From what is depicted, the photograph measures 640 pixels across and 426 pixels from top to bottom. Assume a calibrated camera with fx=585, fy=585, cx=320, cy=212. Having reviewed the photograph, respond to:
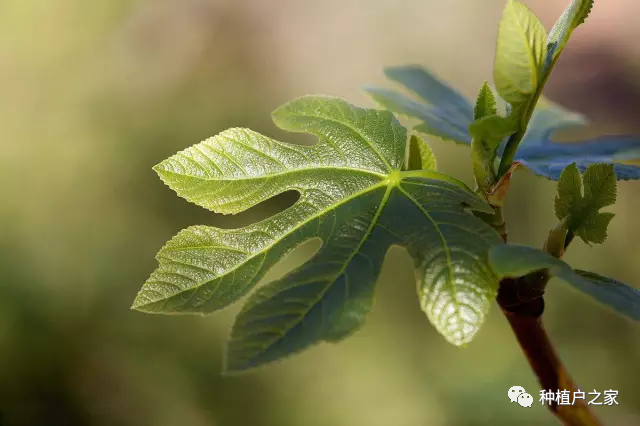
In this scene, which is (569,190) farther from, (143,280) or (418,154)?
(143,280)

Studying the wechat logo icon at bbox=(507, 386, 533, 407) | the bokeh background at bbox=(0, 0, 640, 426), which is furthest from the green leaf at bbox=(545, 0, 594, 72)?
the bokeh background at bbox=(0, 0, 640, 426)

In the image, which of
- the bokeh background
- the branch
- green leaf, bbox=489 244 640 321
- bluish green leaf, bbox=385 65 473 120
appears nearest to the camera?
green leaf, bbox=489 244 640 321

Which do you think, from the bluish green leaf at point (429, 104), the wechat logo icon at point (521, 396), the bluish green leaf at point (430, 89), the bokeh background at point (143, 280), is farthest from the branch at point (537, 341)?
the bokeh background at point (143, 280)

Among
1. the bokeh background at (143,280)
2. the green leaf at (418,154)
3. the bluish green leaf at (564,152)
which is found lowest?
the bokeh background at (143,280)

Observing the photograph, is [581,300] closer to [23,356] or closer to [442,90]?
[442,90]

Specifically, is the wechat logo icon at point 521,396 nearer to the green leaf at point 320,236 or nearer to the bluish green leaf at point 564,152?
the bluish green leaf at point 564,152

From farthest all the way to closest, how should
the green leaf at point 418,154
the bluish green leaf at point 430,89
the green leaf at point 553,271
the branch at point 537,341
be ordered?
the bluish green leaf at point 430,89, the green leaf at point 418,154, the branch at point 537,341, the green leaf at point 553,271

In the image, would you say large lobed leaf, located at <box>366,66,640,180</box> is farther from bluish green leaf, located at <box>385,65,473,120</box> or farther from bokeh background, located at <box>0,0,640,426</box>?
bokeh background, located at <box>0,0,640,426</box>
